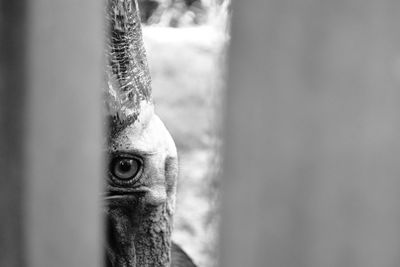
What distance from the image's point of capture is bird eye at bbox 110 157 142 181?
1.66 meters

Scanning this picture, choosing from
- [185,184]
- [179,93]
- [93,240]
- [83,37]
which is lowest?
[185,184]

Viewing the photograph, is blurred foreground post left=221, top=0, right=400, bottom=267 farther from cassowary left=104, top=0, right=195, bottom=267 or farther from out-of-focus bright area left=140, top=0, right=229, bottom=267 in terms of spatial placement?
out-of-focus bright area left=140, top=0, right=229, bottom=267

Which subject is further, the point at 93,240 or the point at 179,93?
the point at 179,93

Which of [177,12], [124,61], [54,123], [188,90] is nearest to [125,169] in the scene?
[124,61]

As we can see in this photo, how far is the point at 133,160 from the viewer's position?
65.6 inches

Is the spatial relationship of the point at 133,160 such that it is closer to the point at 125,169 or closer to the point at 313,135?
the point at 125,169

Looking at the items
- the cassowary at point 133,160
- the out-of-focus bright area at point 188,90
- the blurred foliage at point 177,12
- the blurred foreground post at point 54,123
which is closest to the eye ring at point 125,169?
the cassowary at point 133,160

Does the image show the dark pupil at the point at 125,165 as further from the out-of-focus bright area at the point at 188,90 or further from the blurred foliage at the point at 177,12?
the out-of-focus bright area at the point at 188,90

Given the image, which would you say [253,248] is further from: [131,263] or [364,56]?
[131,263]

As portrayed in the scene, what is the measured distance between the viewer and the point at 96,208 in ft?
1.62

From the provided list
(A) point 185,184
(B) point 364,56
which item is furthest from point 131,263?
(A) point 185,184

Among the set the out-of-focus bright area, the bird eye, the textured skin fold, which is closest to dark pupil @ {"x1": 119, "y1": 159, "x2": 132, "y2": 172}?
the bird eye

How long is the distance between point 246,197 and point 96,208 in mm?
112

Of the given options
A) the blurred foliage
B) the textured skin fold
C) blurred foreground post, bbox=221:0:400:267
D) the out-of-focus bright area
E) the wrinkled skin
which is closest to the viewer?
blurred foreground post, bbox=221:0:400:267
